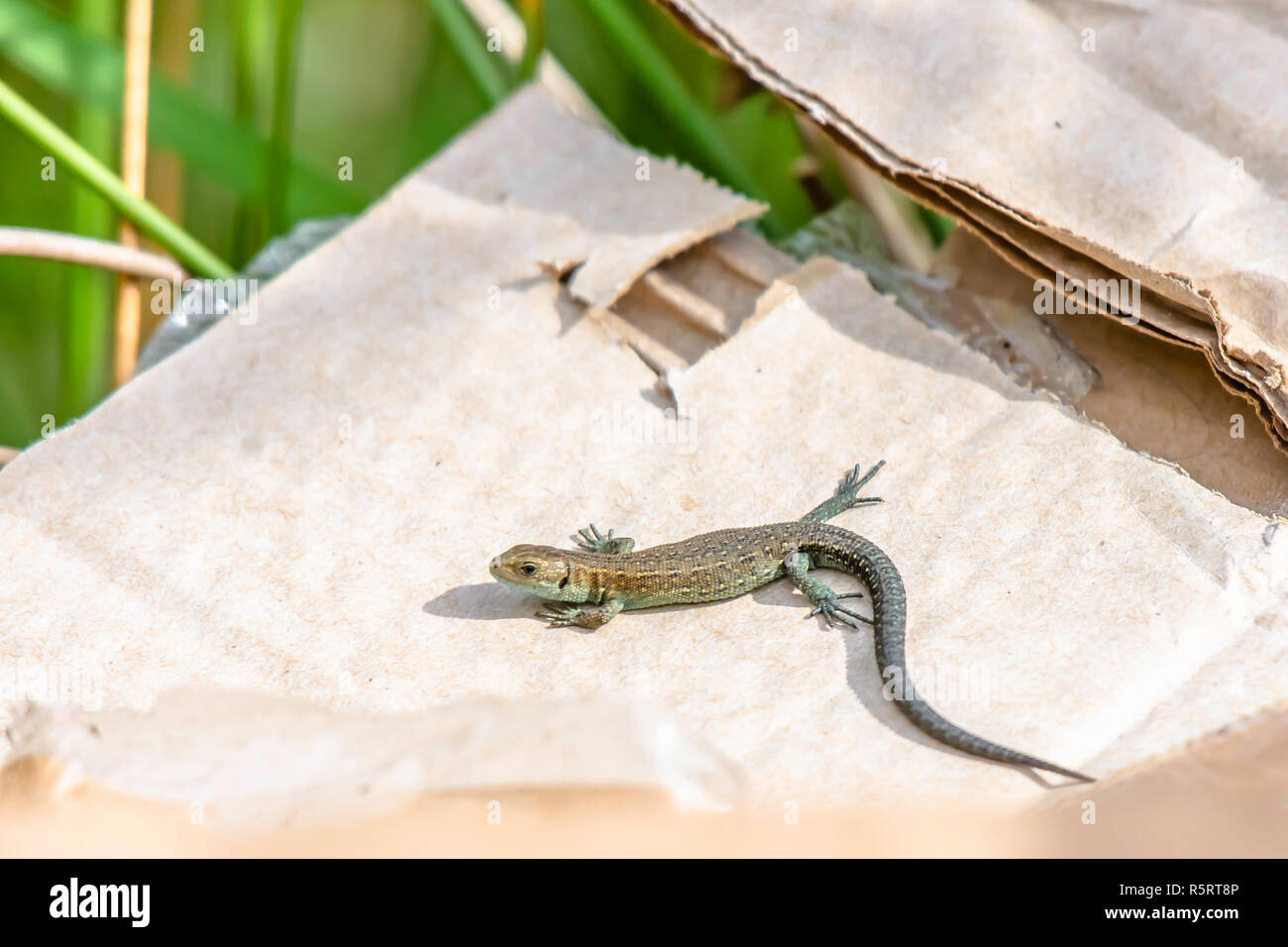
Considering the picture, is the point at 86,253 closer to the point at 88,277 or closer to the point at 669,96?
the point at 88,277

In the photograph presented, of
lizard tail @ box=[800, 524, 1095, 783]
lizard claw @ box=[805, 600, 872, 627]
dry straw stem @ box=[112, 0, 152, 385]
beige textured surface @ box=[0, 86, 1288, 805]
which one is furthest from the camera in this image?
dry straw stem @ box=[112, 0, 152, 385]

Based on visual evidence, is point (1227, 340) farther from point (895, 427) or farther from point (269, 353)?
point (269, 353)

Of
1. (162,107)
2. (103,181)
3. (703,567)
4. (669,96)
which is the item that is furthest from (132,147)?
(703,567)

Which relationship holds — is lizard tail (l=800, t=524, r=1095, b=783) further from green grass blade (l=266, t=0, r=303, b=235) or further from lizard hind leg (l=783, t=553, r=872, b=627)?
green grass blade (l=266, t=0, r=303, b=235)

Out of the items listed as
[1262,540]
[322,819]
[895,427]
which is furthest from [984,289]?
[322,819]

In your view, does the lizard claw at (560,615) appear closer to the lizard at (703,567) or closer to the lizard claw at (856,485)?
the lizard at (703,567)

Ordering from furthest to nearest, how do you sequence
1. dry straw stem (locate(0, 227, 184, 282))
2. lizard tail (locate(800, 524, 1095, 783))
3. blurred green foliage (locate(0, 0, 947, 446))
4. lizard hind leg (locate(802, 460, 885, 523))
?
1. blurred green foliage (locate(0, 0, 947, 446))
2. dry straw stem (locate(0, 227, 184, 282))
3. lizard hind leg (locate(802, 460, 885, 523))
4. lizard tail (locate(800, 524, 1095, 783))

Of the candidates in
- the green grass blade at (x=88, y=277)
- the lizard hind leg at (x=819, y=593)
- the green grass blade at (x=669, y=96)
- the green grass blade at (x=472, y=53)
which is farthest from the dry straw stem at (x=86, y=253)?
the lizard hind leg at (x=819, y=593)

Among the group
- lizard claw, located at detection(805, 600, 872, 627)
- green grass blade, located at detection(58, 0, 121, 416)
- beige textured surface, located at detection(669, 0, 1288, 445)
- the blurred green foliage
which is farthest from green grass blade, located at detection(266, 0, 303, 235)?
lizard claw, located at detection(805, 600, 872, 627)
